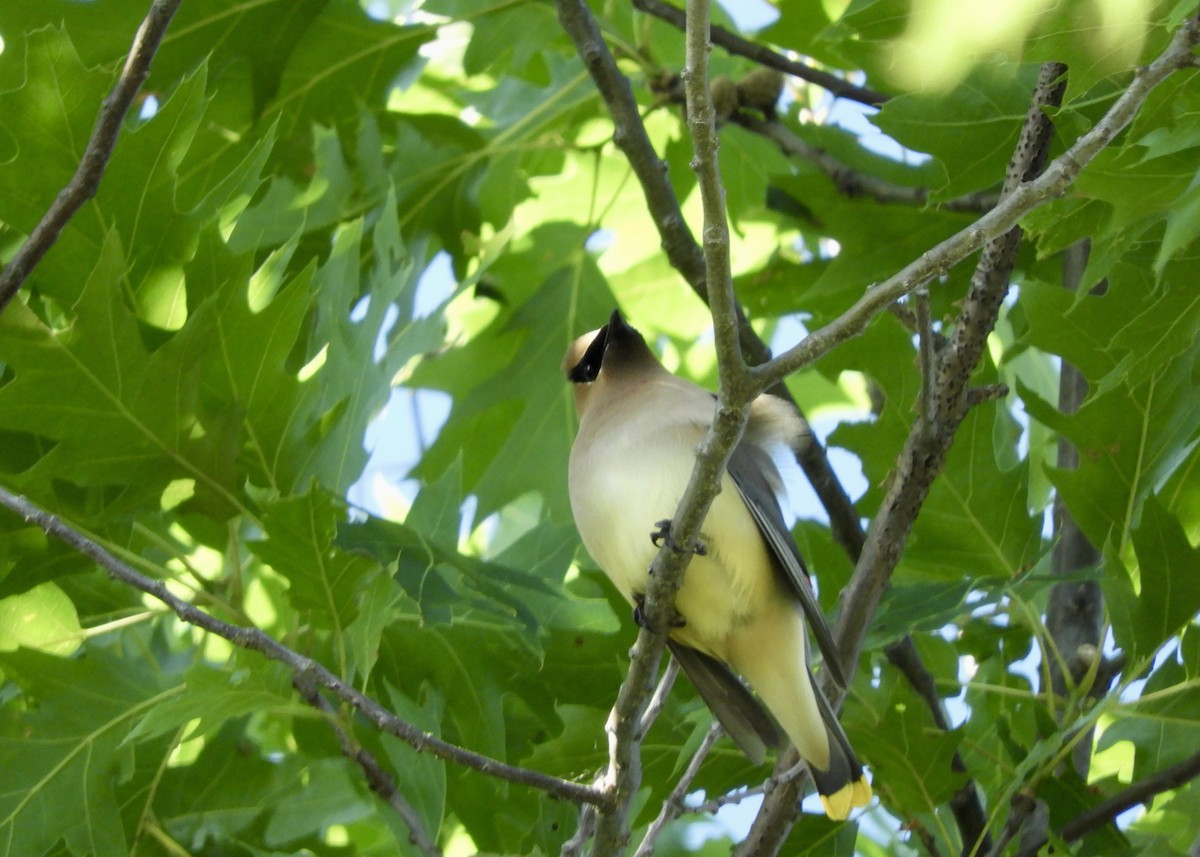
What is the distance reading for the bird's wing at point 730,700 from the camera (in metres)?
3.71

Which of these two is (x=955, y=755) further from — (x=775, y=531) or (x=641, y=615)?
(x=641, y=615)

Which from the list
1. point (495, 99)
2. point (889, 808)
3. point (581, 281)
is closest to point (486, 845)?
point (889, 808)

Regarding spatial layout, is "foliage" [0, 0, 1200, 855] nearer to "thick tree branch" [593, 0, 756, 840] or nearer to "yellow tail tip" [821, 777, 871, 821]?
"yellow tail tip" [821, 777, 871, 821]

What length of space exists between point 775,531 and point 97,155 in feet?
5.84

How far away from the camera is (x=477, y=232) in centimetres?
533

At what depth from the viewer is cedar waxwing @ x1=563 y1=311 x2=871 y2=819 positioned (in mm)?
3627

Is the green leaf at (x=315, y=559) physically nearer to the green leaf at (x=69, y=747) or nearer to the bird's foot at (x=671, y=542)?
the green leaf at (x=69, y=747)

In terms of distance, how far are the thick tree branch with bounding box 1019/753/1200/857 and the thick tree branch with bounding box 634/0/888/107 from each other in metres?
2.10

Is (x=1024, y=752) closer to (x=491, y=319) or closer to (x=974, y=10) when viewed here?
(x=974, y=10)

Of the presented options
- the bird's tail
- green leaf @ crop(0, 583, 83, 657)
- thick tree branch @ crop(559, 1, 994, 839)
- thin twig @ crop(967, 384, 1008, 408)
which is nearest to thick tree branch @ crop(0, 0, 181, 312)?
green leaf @ crop(0, 583, 83, 657)

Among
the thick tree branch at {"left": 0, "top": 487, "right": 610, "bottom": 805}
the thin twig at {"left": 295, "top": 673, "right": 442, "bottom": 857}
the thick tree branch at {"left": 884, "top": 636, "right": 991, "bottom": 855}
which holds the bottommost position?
the thick tree branch at {"left": 884, "top": 636, "right": 991, "bottom": 855}

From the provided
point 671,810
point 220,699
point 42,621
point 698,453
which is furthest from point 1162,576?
point 42,621

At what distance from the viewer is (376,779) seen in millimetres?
3338

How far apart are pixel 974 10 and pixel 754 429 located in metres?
1.35
